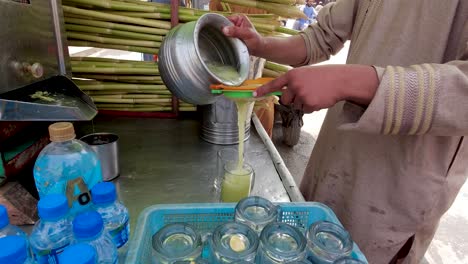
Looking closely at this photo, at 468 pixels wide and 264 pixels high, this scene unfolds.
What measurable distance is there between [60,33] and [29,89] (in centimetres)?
32

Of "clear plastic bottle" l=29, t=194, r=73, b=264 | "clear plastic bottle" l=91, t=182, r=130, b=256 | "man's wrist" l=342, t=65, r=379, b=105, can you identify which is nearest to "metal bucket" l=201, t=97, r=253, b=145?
"man's wrist" l=342, t=65, r=379, b=105

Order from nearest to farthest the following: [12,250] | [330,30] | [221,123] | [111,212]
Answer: [12,250]
[111,212]
[330,30]
[221,123]

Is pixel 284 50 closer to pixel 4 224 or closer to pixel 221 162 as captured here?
pixel 221 162

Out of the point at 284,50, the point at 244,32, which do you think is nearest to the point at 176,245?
the point at 244,32

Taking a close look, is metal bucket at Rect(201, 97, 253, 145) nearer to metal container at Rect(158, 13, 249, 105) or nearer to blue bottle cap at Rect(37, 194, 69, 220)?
metal container at Rect(158, 13, 249, 105)

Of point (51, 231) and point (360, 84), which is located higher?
point (360, 84)

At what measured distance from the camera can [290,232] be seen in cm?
57

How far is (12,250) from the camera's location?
42 centimetres

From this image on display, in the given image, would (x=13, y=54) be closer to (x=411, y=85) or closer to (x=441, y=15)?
(x=411, y=85)

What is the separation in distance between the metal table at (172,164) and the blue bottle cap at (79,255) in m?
0.45

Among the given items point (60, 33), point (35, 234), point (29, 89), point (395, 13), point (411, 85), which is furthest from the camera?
point (60, 33)

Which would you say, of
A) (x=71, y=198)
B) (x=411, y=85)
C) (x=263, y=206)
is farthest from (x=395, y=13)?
(x=71, y=198)

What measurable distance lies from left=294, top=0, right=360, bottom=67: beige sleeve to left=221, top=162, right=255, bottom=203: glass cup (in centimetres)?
68

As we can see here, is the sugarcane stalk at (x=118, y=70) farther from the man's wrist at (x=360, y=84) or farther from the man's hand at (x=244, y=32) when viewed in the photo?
the man's wrist at (x=360, y=84)
